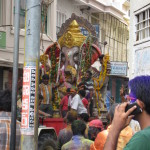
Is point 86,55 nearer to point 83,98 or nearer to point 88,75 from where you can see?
point 88,75

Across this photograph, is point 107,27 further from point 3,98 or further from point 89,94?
point 3,98

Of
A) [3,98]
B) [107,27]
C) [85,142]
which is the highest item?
[107,27]

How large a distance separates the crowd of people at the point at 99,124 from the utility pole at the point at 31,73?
0.21 m

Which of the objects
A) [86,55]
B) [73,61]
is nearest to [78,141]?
[86,55]

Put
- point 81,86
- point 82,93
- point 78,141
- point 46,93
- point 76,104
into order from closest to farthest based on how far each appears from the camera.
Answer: point 78,141, point 76,104, point 46,93, point 82,93, point 81,86

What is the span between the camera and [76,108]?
12188 mm

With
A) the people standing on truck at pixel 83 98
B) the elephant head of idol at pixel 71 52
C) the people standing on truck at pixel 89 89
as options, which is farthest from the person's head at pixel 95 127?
the elephant head of idol at pixel 71 52

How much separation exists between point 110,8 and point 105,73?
22861 millimetres

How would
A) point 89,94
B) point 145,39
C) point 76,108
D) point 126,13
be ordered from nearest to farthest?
point 145,39 → point 76,108 → point 89,94 → point 126,13

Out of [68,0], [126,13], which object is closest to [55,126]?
[68,0]

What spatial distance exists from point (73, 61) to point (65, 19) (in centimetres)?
1515

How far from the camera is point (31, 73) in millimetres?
6348

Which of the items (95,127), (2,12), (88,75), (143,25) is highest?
(2,12)

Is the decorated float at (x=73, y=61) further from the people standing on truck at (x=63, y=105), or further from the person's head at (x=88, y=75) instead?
the people standing on truck at (x=63, y=105)
